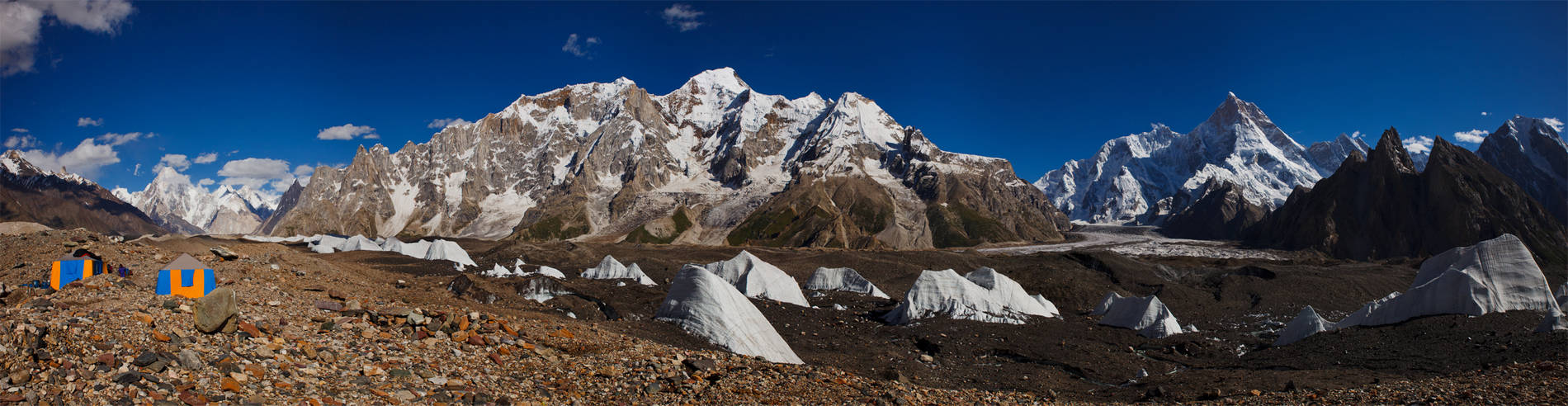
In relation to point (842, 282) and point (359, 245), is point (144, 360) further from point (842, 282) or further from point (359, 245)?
point (359, 245)

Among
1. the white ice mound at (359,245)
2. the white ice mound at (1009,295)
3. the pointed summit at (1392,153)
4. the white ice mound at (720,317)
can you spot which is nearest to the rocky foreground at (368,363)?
the white ice mound at (720,317)

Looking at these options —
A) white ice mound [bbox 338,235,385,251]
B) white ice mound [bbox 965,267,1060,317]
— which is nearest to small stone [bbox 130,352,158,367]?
white ice mound [bbox 965,267,1060,317]

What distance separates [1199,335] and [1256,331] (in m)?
8.12

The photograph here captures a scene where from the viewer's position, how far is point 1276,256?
16138 cm

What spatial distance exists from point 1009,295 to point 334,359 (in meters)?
41.2

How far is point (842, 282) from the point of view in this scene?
56.9 m

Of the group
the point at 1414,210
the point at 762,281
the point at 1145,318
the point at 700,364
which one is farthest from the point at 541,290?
the point at 1414,210

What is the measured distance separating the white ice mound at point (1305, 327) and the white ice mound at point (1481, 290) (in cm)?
121

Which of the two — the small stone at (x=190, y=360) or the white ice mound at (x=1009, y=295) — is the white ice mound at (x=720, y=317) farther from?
the white ice mound at (x=1009, y=295)

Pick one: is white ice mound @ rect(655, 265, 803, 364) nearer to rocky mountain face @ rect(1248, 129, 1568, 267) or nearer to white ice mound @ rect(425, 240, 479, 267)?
white ice mound @ rect(425, 240, 479, 267)

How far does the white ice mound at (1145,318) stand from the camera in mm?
39844

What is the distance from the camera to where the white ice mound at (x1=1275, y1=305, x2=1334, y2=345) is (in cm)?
3403

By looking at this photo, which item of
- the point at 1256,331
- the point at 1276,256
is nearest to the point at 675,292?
the point at 1256,331

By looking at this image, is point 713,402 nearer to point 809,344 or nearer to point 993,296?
point 809,344
